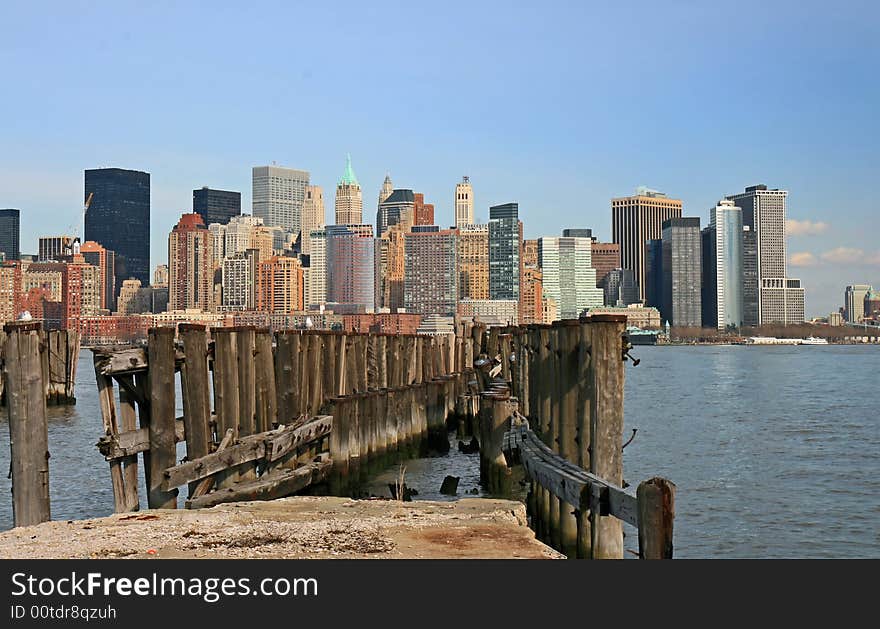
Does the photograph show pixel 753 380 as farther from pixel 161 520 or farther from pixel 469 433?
pixel 161 520

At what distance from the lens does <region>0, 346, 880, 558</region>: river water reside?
20.7 metres

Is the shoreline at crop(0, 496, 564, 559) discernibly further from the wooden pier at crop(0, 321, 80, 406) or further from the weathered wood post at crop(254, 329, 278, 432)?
the wooden pier at crop(0, 321, 80, 406)

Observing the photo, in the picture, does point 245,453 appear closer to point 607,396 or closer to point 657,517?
point 607,396

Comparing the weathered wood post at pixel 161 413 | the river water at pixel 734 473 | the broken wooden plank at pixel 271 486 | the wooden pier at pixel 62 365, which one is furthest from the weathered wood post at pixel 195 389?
the wooden pier at pixel 62 365

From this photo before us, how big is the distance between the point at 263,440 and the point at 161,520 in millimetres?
4581

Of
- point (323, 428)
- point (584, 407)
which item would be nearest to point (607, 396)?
point (584, 407)

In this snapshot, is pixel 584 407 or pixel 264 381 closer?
pixel 584 407

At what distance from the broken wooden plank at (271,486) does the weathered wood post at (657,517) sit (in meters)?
7.58

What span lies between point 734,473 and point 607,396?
64.6ft

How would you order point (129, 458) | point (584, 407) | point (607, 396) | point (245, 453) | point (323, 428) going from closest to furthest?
point (607, 396) < point (584, 407) < point (129, 458) < point (245, 453) < point (323, 428)

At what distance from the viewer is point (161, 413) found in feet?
48.0

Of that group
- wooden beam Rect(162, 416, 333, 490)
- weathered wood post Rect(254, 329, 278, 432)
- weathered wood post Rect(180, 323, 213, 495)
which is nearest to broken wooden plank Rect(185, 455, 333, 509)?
wooden beam Rect(162, 416, 333, 490)

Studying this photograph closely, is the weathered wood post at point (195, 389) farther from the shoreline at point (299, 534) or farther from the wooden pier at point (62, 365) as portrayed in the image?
the wooden pier at point (62, 365)
